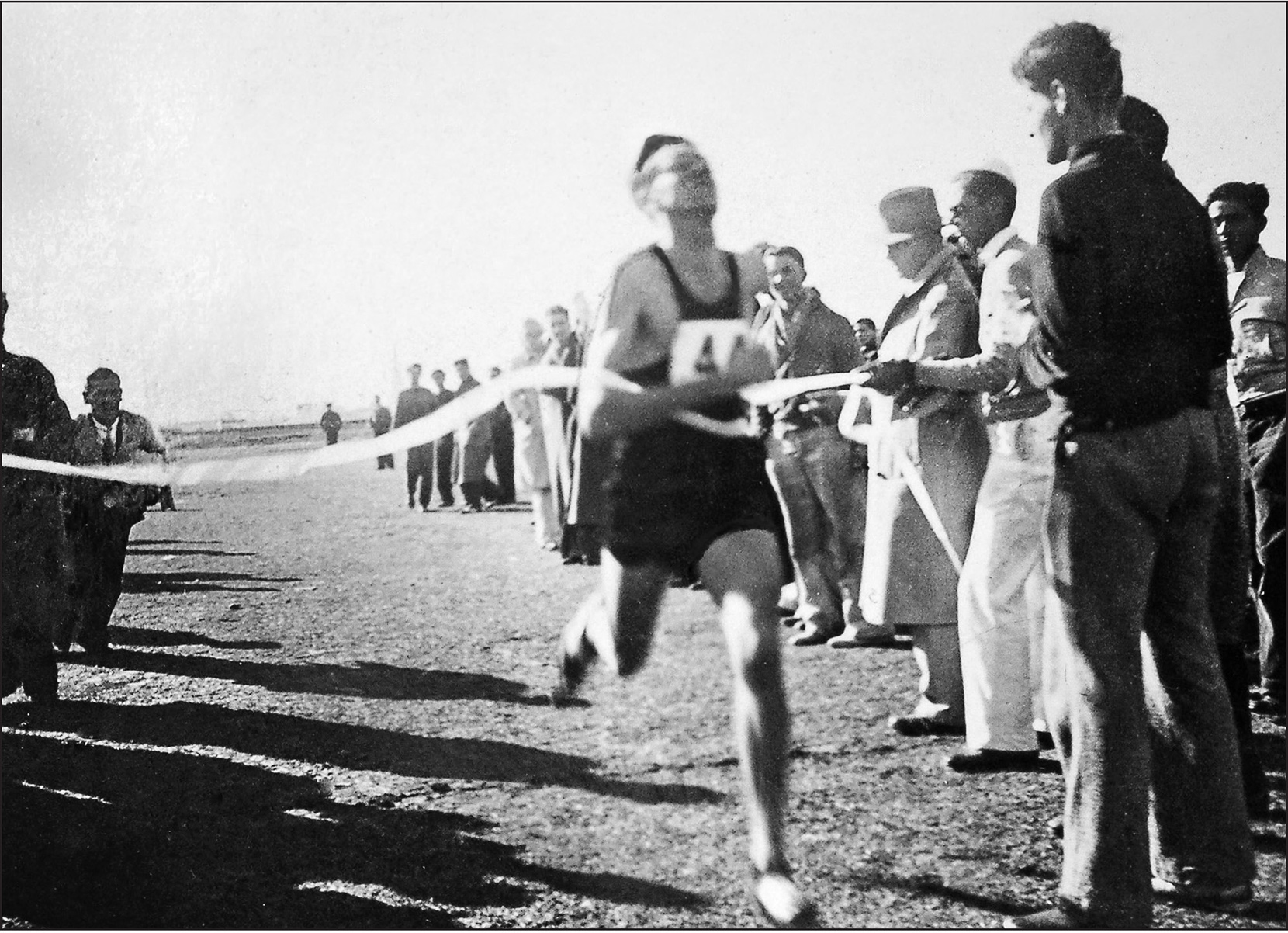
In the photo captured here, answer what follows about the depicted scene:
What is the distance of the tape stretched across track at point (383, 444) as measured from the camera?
2.35 meters

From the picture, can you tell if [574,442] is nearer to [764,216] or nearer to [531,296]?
[531,296]

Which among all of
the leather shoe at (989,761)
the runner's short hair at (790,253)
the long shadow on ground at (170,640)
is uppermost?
the runner's short hair at (790,253)

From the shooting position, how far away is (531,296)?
256 centimetres

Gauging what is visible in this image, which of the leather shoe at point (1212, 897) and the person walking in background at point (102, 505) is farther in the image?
the person walking in background at point (102, 505)

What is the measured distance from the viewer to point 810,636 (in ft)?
8.00

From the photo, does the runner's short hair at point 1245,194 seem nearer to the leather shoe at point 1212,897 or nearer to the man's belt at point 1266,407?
the man's belt at point 1266,407

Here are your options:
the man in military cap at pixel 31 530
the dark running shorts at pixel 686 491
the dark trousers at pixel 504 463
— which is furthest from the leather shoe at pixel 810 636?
the man in military cap at pixel 31 530

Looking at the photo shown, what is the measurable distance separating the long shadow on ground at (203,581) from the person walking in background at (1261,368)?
2330 mm

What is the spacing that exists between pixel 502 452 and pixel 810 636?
78 cm

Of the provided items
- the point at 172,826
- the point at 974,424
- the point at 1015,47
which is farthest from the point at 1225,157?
the point at 172,826

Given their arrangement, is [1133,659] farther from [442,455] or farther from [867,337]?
[442,455]

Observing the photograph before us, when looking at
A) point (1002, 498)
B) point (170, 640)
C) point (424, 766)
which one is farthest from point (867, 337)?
point (170, 640)

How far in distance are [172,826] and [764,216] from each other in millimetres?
2024

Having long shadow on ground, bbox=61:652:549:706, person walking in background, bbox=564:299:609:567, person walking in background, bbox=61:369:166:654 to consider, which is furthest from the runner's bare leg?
person walking in background, bbox=61:369:166:654
